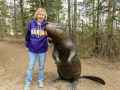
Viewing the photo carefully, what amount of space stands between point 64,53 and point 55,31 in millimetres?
666

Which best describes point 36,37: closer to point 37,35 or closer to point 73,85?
point 37,35

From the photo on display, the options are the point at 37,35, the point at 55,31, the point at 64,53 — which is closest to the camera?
the point at 55,31

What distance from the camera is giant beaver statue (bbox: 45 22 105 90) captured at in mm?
3226

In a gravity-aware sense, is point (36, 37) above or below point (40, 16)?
below

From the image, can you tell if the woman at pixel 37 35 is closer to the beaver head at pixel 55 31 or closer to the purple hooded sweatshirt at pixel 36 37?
the purple hooded sweatshirt at pixel 36 37

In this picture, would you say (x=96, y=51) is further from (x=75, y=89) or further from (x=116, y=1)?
(x=75, y=89)

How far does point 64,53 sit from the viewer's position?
3.63m

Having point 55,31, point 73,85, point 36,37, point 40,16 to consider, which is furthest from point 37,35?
point 73,85

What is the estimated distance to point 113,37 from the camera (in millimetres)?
7828

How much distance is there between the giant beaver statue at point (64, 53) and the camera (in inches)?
127

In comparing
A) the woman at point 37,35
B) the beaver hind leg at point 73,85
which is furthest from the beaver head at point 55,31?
the beaver hind leg at point 73,85

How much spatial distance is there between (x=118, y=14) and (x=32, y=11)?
6758mm

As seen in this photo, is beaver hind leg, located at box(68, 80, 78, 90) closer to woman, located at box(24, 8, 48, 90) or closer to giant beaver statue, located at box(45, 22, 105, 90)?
giant beaver statue, located at box(45, 22, 105, 90)

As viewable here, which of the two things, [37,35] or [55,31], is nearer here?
[55,31]
